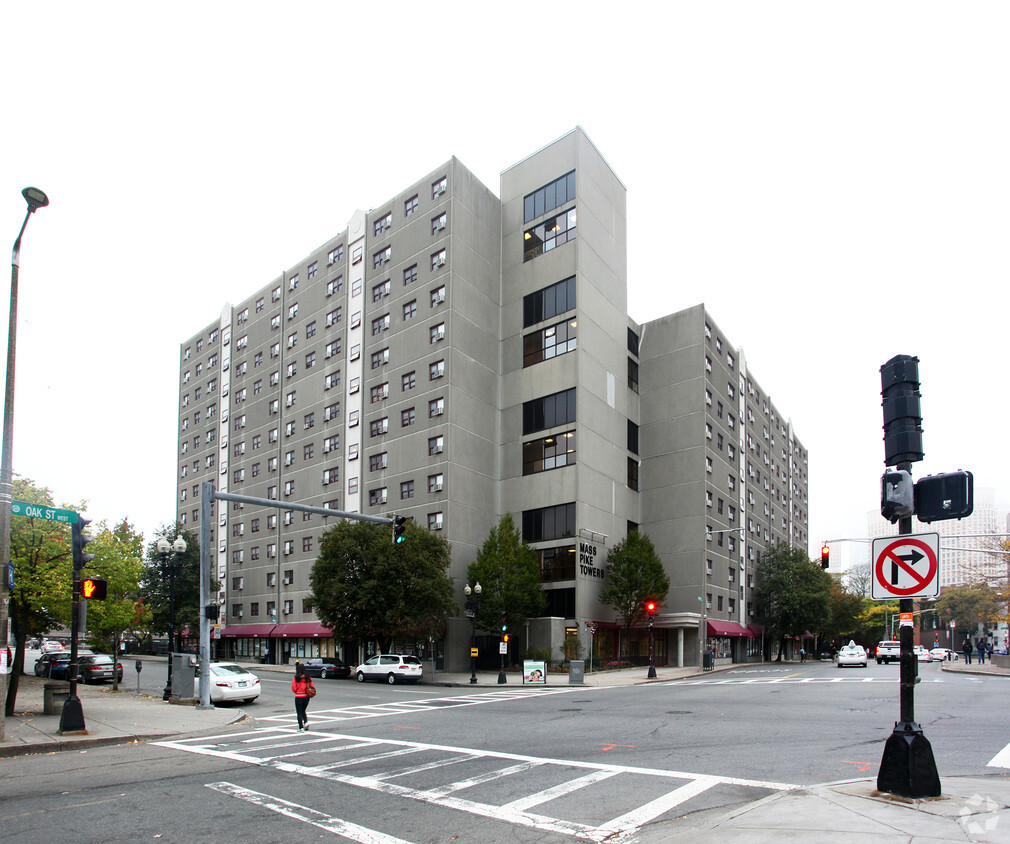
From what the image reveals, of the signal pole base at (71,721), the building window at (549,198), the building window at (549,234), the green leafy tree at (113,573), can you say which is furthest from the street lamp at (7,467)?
the building window at (549,198)

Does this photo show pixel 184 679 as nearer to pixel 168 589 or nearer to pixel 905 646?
pixel 905 646

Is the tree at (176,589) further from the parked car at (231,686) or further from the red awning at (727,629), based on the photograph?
the parked car at (231,686)

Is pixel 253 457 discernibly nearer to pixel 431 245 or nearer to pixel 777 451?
pixel 431 245

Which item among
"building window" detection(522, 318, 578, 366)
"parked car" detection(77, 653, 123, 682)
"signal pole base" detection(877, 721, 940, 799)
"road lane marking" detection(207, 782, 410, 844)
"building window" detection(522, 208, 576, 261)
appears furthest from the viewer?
"building window" detection(522, 208, 576, 261)

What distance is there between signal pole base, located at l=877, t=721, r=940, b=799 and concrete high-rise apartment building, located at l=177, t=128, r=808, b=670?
39628mm

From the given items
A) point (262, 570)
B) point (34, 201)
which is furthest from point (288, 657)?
point (34, 201)

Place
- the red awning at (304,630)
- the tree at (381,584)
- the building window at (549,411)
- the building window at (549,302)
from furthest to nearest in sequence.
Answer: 1. the red awning at (304,630)
2. the building window at (549,302)
3. the building window at (549,411)
4. the tree at (381,584)

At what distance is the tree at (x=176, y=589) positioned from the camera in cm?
6850

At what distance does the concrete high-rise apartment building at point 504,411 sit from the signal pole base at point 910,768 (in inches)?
1560

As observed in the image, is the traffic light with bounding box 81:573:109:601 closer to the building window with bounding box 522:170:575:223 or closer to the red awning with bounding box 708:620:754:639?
the building window with bounding box 522:170:575:223

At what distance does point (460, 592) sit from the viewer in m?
49.2

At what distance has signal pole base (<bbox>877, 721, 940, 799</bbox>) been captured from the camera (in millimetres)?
8258

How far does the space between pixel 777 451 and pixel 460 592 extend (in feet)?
178

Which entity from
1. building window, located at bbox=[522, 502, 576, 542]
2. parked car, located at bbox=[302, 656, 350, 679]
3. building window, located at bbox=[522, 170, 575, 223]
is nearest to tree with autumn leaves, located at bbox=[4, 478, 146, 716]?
parked car, located at bbox=[302, 656, 350, 679]
